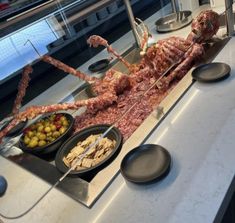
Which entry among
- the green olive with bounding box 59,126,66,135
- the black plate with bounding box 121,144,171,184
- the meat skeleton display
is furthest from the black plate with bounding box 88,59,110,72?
→ the black plate with bounding box 121,144,171,184

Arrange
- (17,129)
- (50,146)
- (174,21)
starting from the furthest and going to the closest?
1. (174,21)
2. (17,129)
3. (50,146)

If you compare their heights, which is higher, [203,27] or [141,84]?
[203,27]

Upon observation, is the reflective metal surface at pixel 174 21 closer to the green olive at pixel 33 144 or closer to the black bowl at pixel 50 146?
the black bowl at pixel 50 146

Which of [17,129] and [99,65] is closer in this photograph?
[17,129]

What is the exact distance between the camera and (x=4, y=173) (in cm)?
108

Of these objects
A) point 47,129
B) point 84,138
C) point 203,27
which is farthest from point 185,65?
point 47,129

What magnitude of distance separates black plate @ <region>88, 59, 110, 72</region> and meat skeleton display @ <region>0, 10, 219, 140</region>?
226 mm

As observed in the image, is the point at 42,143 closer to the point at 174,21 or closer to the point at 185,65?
the point at 185,65

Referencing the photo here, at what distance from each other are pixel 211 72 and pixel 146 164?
1.82 ft

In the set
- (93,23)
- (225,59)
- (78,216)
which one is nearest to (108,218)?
(78,216)

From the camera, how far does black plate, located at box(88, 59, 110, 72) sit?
5.12ft

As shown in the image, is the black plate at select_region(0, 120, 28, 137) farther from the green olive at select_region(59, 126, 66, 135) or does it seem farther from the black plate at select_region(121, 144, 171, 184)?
the black plate at select_region(121, 144, 171, 184)

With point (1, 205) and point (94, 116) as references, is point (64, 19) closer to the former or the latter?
point (94, 116)

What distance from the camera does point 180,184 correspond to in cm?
77
